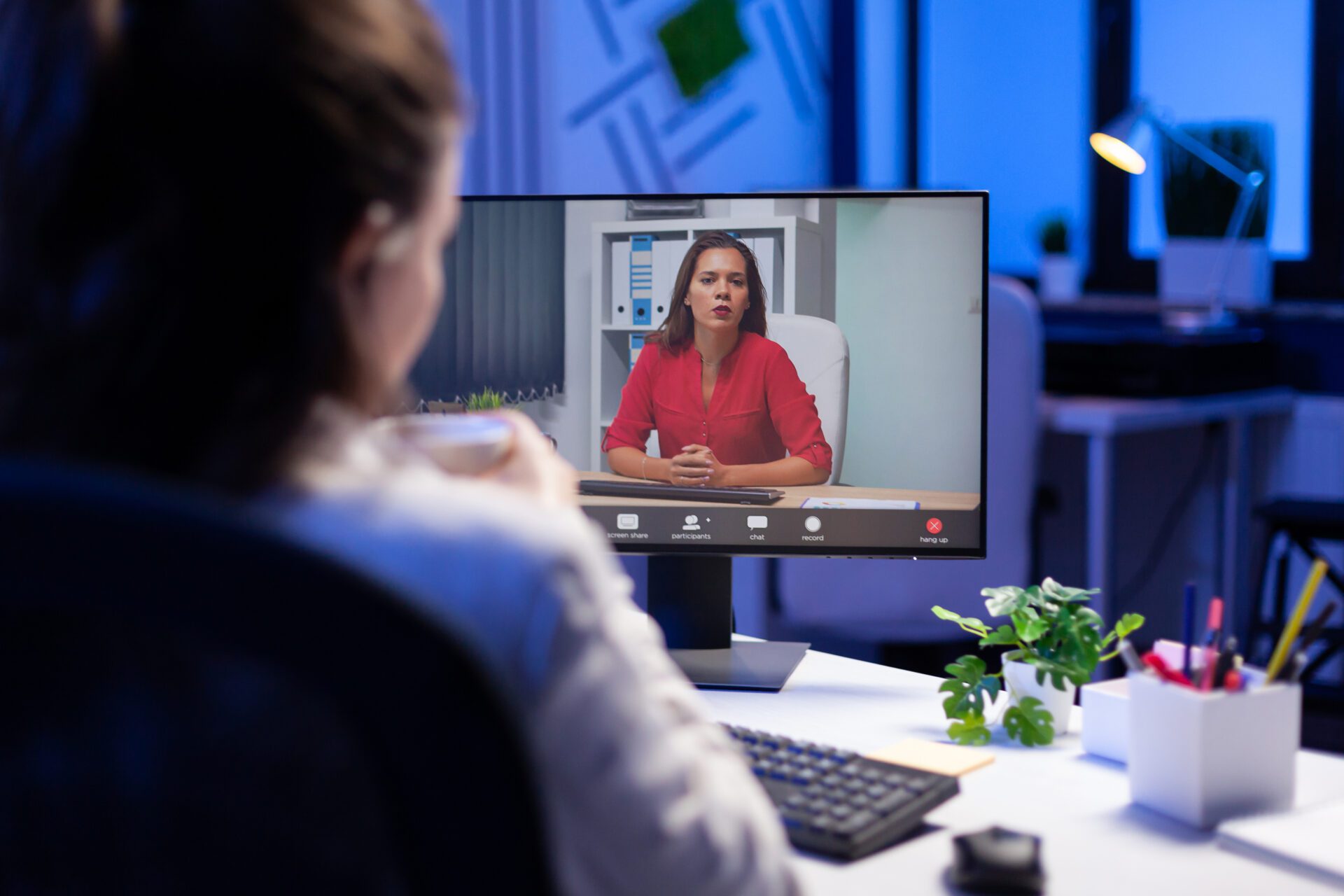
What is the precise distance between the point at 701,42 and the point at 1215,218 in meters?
1.42

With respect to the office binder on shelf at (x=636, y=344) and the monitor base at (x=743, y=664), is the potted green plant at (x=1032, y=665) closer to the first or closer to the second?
the monitor base at (x=743, y=664)

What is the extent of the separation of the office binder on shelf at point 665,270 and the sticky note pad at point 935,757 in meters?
0.46

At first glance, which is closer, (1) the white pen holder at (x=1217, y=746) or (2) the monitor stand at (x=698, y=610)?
(1) the white pen holder at (x=1217, y=746)

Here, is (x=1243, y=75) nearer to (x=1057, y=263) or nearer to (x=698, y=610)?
(x=1057, y=263)

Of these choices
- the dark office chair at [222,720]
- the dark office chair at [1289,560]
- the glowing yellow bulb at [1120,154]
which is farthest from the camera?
the dark office chair at [1289,560]

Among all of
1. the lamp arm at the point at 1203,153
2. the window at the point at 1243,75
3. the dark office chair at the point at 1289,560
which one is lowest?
the dark office chair at the point at 1289,560

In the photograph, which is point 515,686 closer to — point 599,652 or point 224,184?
point 599,652

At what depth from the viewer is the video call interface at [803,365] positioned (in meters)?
1.24

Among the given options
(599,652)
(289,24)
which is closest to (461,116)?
(289,24)

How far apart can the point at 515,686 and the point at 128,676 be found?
0.13 m

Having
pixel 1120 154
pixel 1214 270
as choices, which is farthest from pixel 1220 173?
pixel 1120 154

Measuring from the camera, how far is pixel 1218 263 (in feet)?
11.1

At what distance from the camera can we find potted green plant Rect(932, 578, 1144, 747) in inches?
41.4

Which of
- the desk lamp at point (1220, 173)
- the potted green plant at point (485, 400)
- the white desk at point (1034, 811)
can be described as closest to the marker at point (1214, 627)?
the white desk at point (1034, 811)
